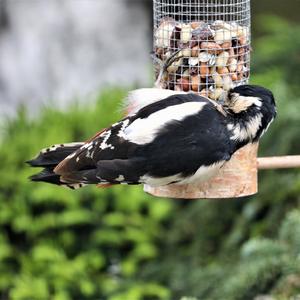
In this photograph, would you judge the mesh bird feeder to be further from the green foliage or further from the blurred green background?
the green foliage

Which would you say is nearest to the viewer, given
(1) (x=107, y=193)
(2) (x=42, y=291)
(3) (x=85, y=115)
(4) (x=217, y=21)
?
(4) (x=217, y=21)

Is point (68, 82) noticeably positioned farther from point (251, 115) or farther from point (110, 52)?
point (251, 115)

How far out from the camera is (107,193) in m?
4.89

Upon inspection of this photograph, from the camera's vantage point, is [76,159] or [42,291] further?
[42,291]

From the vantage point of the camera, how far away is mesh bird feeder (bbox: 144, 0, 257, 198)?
327 centimetres

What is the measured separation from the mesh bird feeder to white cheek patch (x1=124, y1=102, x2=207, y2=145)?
29 centimetres

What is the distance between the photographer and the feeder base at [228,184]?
3.20m

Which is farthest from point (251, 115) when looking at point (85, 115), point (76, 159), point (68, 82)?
point (68, 82)

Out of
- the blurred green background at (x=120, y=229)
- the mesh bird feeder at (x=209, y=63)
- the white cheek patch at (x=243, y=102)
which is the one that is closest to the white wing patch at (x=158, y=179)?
the mesh bird feeder at (x=209, y=63)

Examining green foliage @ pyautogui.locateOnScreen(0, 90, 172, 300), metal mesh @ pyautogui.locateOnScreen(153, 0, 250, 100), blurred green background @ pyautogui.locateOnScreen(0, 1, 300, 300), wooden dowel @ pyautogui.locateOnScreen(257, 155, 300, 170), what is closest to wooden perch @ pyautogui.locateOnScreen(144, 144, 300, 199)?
wooden dowel @ pyautogui.locateOnScreen(257, 155, 300, 170)

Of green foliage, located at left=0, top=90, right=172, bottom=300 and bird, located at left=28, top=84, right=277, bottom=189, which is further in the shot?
green foliage, located at left=0, top=90, right=172, bottom=300

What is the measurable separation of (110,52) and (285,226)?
178 inches

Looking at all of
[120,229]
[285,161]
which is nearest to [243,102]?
[285,161]

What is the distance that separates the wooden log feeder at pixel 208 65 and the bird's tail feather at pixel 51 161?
28 centimetres
